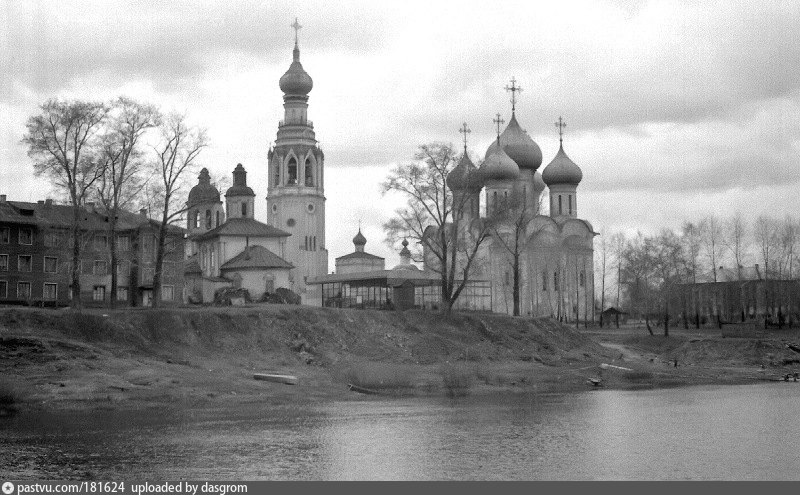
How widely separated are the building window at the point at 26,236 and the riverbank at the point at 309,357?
15.4m

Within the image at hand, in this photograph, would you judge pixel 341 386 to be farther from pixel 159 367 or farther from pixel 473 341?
pixel 473 341

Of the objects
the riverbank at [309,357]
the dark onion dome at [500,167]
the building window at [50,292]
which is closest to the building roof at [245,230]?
the dark onion dome at [500,167]

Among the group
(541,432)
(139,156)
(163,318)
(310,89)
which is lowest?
(541,432)

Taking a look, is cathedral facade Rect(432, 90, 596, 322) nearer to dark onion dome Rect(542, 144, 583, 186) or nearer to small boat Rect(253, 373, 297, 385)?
dark onion dome Rect(542, 144, 583, 186)

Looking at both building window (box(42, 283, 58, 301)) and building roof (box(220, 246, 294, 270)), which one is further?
building roof (box(220, 246, 294, 270))

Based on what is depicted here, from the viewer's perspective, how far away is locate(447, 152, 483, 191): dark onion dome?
7494 centimetres

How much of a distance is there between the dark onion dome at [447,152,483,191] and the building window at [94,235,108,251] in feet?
73.0

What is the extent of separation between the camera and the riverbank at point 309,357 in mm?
48906

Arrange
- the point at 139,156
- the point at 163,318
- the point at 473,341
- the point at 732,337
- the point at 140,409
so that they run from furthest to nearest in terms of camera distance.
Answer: the point at 732,337, the point at 473,341, the point at 139,156, the point at 163,318, the point at 140,409

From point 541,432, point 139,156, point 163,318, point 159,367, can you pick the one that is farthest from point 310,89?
point 541,432

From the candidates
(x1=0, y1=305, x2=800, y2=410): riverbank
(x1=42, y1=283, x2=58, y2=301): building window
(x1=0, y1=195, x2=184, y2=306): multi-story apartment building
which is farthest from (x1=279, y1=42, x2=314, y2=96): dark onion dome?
(x1=42, y1=283, x2=58, y2=301): building window

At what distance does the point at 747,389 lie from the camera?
6175 centimetres

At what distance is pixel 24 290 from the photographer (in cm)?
7281

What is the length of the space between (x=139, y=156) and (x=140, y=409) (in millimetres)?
23975
